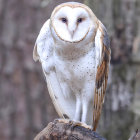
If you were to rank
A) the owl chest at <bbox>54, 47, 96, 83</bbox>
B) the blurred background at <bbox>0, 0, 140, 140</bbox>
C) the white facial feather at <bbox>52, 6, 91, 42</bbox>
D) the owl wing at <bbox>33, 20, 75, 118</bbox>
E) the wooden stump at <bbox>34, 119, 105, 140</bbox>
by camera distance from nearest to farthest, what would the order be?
the wooden stump at <bbox>34, 119, 105, 140</bbox> → the white facial feather at <bbox>52, 6, 91, 42</bbox> → the owl chest at <bbox>54, 47, 96, 83</bbox> → the owl wing at <bbox>33, 20, 75, 118</bbox> → the blurred background at <bbox>0, 0, 140, 140</bbox>

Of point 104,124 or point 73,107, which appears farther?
point 104,124

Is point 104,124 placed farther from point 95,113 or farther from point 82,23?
point 82,23

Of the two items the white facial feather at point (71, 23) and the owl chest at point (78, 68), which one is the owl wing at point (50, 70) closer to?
the owl chest at point (78, 68)

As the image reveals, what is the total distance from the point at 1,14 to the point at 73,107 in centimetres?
326

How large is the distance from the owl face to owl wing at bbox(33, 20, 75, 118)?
8.2 inches

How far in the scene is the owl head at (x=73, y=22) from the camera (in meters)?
3.28

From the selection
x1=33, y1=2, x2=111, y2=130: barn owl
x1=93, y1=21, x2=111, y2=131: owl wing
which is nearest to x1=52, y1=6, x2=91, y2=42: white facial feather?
x1=33, y1=2, x2=111, y2=130: barn owl

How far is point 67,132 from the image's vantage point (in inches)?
126

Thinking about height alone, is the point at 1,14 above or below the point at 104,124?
above

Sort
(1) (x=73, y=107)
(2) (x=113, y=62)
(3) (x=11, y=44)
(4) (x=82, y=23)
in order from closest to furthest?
(4) (x=82, y=23) → (1) (x=73, y=107) → (2) (x=113, y=62) → (3) (x=11, y=44)

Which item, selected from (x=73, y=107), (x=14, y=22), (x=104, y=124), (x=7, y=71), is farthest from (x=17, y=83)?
(x=73, y=107)

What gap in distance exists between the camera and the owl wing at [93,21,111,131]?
11.1ft

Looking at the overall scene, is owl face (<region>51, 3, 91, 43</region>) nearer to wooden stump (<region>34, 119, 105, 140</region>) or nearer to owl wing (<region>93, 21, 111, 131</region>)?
owl wing (<region>93, 21, 111, 131</region>)

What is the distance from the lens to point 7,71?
6531 millimetres
